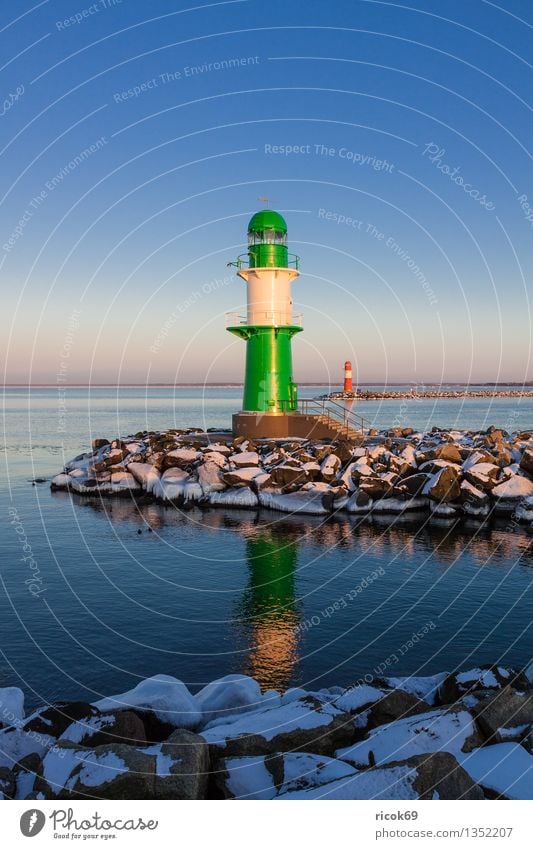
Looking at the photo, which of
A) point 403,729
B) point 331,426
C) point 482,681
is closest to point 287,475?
point 331,426

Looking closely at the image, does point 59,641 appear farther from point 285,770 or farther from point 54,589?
point 285,770

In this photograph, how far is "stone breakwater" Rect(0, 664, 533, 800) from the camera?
23.7ft

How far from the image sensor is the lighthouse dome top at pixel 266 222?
124ft

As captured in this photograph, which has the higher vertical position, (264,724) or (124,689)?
(264,724)

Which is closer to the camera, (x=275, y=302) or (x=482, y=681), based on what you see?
(x=482, y=681)

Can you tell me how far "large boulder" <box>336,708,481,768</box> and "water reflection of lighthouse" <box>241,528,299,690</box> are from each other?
4.10 metres

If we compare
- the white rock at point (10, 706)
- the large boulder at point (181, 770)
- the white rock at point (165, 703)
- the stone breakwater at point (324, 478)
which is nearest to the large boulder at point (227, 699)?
the white rock at point (165, 703)

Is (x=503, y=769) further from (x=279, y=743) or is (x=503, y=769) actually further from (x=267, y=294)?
(x=267, y=294)

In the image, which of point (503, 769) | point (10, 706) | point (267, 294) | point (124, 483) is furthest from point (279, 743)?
point (267, 294)

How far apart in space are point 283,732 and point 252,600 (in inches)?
351

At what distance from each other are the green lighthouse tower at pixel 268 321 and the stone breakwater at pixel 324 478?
10.0 ft

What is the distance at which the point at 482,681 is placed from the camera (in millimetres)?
10562

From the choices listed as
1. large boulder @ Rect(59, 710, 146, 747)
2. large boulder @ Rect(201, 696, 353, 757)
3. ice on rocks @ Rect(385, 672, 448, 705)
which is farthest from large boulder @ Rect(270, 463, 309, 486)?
large boulder @ Rect(59, 710, 146, 747)

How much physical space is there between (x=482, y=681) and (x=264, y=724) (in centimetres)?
388
